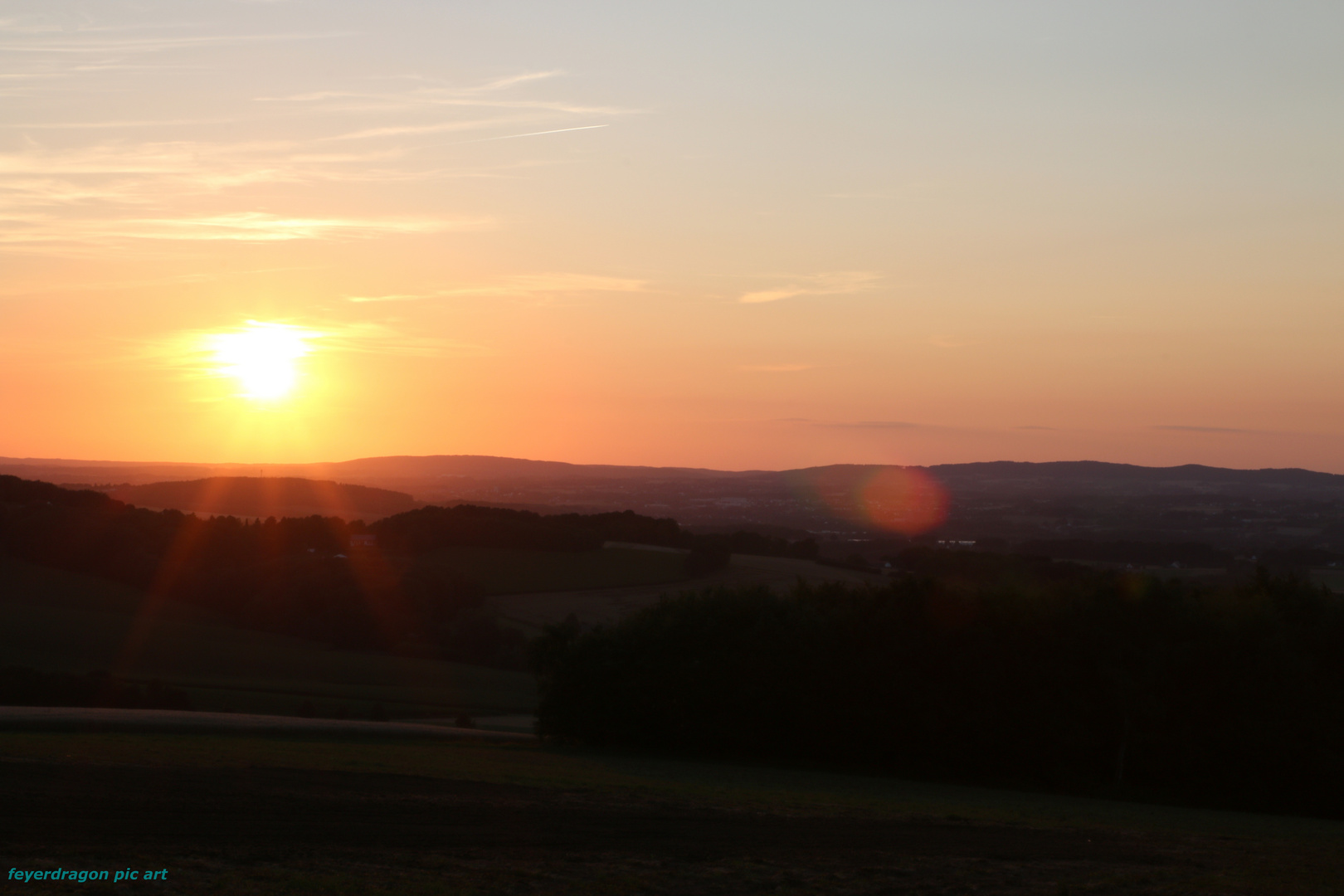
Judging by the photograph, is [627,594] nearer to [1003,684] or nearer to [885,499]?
[1003,684]

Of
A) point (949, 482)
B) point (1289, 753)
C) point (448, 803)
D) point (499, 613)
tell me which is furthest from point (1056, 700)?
point (949, 482)

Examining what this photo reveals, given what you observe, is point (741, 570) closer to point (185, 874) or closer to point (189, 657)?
point (189, 657)

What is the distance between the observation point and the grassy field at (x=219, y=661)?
48250 mm

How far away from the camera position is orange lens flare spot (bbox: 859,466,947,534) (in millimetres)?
128250

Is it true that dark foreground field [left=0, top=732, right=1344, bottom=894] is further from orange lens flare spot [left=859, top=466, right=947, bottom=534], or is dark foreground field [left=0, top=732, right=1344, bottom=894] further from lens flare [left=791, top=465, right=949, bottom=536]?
orange lens flare spot [left=859, top=466, right=947, bottom=534]

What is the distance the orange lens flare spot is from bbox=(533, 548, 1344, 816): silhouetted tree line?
3215 inches

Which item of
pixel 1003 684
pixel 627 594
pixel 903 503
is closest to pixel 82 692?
pixel 627 594

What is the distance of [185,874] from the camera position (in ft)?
34.8

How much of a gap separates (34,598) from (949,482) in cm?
16194

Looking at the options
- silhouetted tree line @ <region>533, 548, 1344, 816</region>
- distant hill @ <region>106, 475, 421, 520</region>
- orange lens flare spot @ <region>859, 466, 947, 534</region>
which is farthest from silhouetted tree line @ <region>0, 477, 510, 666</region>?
orange lens flare spot @ <region>859, 466, 947, 534</region>

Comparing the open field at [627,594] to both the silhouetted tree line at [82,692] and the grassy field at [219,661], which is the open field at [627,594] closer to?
the grassy field at [219,661]

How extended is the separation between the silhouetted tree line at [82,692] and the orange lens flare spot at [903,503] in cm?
8726

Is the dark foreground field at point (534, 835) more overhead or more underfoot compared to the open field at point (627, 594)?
more overhead

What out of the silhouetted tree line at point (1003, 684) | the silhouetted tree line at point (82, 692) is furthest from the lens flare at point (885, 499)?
the silhouetted tree line at point (82, 692)
